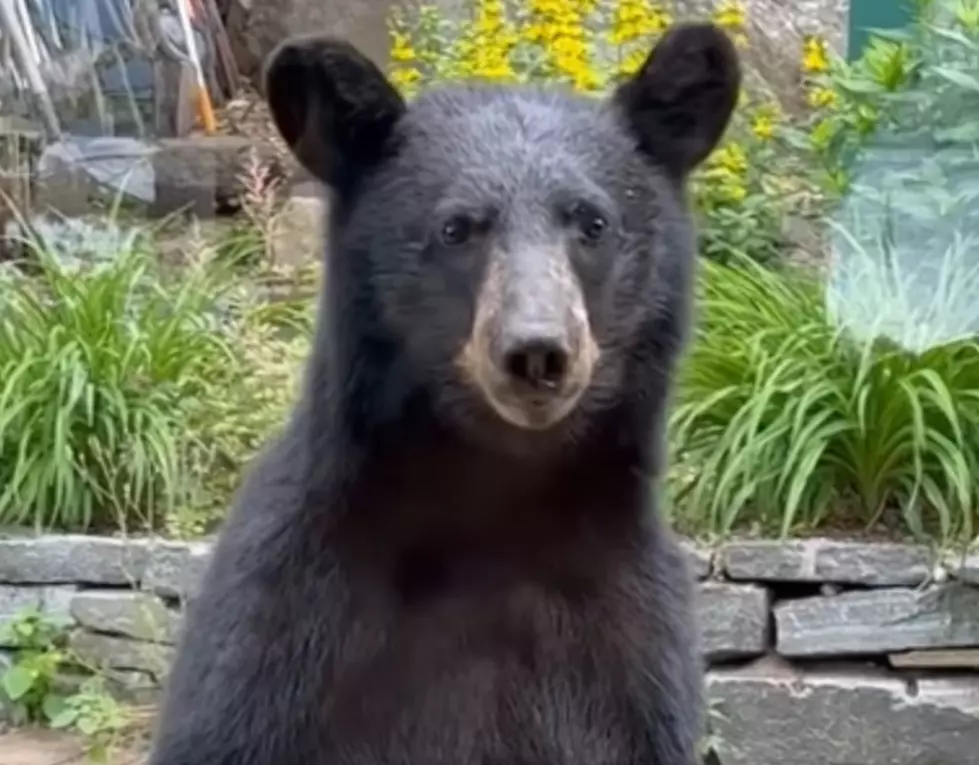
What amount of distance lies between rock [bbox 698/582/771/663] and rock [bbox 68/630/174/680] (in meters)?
1.38

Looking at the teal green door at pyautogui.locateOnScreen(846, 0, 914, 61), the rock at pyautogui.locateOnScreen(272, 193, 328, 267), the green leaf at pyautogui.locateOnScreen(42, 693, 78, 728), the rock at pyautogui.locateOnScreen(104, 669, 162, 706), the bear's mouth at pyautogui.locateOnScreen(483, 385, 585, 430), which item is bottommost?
the green leaf at pyautogui.locateOnScreen(42, 693, 78, 728)

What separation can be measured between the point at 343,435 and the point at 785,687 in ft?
7.90

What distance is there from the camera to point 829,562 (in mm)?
5133

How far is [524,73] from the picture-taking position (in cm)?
655

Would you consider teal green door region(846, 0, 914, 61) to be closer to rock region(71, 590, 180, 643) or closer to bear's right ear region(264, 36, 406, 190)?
rock region(71, 590, 180, 643)

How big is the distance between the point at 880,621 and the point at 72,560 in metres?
2.03

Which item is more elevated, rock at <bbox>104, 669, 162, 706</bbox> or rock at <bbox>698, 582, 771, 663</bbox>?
rock at <bbox>698, 582, 771, 663</bbox>

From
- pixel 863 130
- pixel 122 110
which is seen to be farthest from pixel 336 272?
pixel 122 110

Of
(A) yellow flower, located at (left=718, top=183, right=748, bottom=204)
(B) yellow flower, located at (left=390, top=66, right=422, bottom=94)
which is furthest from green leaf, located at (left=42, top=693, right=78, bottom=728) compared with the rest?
(A) yellow flower, located at (left=718, top=183, right=748, bottom=204)

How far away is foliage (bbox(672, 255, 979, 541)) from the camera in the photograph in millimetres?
5160

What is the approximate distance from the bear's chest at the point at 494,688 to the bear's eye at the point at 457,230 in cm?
51

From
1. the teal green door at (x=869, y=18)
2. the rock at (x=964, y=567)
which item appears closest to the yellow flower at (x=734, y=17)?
the teal green door at (x=869, y=18)

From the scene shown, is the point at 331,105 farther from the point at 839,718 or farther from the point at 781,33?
the point at 781,33

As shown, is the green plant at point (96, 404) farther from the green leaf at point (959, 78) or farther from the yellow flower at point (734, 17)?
the green leaf at point (959, 78)
